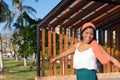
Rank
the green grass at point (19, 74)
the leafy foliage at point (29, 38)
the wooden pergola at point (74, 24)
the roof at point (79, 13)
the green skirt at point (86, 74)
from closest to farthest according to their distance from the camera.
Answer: the green skirt at point (86, 74)
the roof at point (79, 13)
the wooden pergola at point (74, 24)
the green grass at point (19, 74)
the leafy foliage at point (29, 38)

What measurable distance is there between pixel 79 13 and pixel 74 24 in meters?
2.00

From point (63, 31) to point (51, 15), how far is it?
276cm

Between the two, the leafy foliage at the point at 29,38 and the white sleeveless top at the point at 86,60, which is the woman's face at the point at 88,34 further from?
the leafy foliage at the point at 29,38

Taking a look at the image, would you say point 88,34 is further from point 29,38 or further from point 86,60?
point 29,38

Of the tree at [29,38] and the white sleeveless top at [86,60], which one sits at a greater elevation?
the tree at [29,38]

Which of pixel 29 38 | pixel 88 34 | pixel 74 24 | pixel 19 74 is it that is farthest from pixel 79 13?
pixel 29 38

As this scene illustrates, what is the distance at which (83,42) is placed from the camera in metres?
5.34

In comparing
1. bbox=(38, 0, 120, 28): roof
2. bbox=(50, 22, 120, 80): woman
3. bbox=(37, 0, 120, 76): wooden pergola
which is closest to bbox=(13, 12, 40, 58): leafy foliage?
bbox=(37, 0, 120, 76): wooden pergola

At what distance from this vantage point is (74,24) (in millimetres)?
15773

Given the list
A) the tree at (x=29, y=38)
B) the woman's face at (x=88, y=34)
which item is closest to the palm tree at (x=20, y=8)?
the tree at (x=29, y=38)

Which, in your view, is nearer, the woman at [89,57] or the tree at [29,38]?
the woman at [89,57]

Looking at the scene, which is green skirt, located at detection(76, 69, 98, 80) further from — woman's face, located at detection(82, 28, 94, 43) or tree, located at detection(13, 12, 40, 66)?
tree, located at detection(13, 12, 40, 66)

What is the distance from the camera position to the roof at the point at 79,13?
12.6 m

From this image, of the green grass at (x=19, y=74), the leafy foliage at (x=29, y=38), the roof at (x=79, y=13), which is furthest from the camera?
the leafy foliage at (x=29, y=38)
